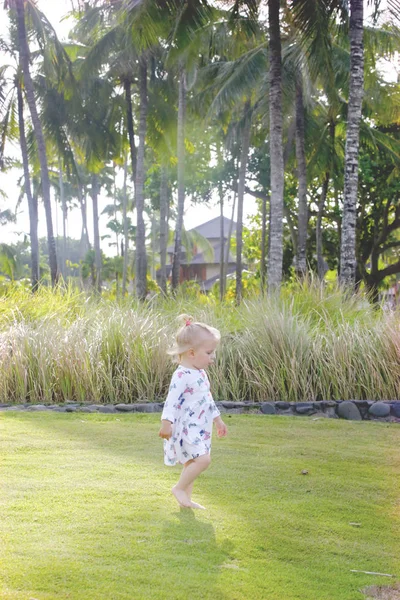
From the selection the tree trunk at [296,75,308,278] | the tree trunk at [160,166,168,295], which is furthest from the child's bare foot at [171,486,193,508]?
the tree trunk at [160,166,168,295]

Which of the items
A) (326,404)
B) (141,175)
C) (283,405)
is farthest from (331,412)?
(141,175)

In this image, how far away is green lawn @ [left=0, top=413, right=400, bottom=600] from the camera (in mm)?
3176

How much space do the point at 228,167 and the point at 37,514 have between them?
3297 centimetres

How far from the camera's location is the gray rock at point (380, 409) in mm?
7993

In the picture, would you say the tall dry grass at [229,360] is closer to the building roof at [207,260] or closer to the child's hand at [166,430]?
the child's hand at [166,430]

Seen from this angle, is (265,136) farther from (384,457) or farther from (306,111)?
(384,457)

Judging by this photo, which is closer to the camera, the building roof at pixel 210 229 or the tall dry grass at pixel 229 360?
the tall dry grass at pixel 229 360

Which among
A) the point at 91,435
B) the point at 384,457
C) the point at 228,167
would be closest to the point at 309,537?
the point at 384,457

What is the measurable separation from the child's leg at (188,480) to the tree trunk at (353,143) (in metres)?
9.77

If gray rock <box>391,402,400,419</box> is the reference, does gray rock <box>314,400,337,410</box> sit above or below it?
above

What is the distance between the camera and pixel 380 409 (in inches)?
315

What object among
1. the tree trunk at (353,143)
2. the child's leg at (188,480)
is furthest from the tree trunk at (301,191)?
the child's leg at (188,480)

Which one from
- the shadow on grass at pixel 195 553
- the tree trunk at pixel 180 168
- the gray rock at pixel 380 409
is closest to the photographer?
the shadow on grass at pixel 195 553

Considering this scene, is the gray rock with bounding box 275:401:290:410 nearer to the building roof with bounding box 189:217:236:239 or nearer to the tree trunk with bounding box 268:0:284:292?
the tree trunk with bounding box 268:0:284:292
